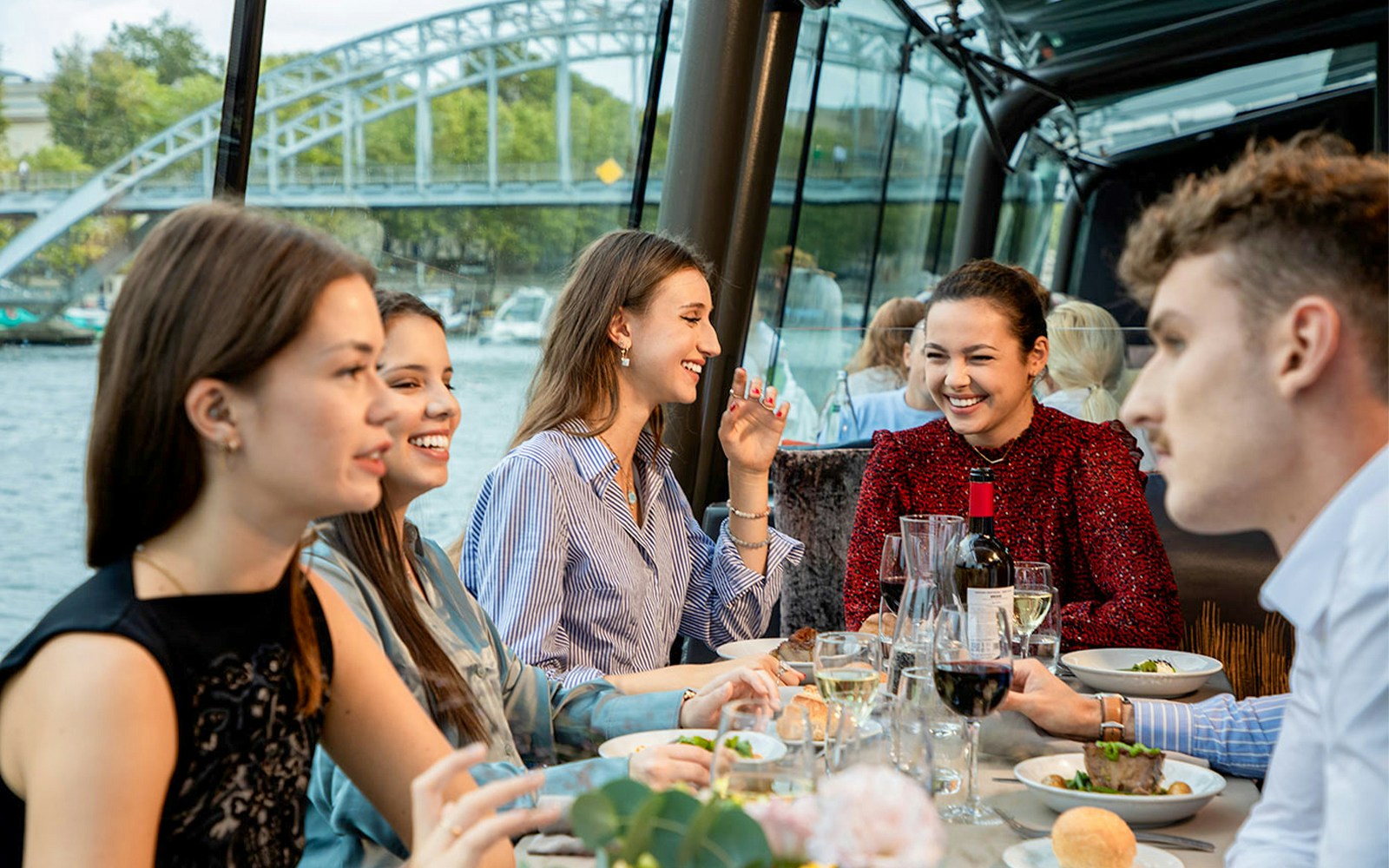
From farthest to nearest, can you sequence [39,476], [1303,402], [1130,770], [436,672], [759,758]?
1. [39,476]
2. [436,672]
3. [1130,770]
4. [1303,402]
5. [759,758]

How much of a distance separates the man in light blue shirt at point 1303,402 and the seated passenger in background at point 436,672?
735mm

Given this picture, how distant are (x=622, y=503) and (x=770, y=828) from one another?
6.41 ft

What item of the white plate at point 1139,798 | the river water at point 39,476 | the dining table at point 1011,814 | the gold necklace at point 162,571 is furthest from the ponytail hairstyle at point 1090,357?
the gold necklace at point 162,571

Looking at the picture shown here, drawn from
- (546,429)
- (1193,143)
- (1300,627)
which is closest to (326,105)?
(546,429)

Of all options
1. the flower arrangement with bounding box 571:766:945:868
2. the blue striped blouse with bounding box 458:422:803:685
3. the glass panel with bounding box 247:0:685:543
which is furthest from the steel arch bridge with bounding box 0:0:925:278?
the flower arrangement with bounding box 571:766:945:868

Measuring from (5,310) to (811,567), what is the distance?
85.8 inches

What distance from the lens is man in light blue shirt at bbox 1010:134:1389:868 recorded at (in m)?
1.04

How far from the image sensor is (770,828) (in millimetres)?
807

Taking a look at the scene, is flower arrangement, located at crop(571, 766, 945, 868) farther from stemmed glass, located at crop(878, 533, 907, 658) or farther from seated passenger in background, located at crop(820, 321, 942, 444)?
seated passenger in background, located at crop(820, 321, 942, 444)

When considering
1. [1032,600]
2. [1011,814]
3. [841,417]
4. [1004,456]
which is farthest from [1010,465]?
[841,417]

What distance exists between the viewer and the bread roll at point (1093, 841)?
1.37 metres

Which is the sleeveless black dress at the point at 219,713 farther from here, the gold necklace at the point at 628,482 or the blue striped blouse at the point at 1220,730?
the gold necklace at the point at 628,482

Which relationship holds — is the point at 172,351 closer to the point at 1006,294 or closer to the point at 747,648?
the point at 747,648

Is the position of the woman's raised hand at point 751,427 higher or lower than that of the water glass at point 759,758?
higher
